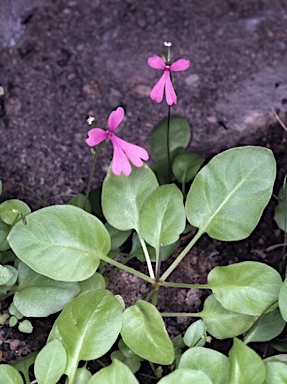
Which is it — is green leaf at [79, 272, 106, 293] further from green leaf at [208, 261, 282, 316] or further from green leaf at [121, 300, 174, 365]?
green leaf at [208, 261, 282, 316]

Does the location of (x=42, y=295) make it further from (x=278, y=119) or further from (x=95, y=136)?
(x=278, y=119)

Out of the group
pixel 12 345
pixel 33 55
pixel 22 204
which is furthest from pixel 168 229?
pixel 33 55

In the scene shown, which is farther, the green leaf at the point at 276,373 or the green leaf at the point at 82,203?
the green leaf at the point at 82,203

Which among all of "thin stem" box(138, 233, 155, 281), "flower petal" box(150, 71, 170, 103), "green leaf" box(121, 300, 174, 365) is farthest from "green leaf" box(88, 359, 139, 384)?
"flower petal" box(150, 71, 170, 103)

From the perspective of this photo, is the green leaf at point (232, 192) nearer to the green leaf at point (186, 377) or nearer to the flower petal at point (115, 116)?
the flower petal at point (115, 116)

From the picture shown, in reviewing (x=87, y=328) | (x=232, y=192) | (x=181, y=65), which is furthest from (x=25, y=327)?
(x=181, y=65)

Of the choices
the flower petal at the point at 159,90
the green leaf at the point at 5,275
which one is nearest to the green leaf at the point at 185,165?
the flower petal at the point at 159,90
